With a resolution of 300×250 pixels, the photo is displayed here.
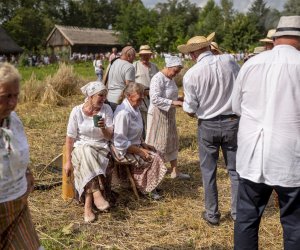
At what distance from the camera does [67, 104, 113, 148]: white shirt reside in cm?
418

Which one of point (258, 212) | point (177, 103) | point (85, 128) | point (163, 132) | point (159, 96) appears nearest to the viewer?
point (258, 212)

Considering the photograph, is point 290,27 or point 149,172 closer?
point 290,27

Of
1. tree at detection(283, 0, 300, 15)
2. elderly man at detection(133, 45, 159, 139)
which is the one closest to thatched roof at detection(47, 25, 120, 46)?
tree at detection(283, 0, 300, 15)

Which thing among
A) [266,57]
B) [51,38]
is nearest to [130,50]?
[266,57]

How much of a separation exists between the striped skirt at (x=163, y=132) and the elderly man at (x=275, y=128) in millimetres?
2546

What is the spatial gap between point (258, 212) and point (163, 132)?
262 centimetres

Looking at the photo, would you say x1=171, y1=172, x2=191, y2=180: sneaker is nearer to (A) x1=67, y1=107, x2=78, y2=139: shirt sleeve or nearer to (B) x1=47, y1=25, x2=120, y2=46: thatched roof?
(A) x1=67, y1=107, x2=78, y2=139: shirt sleeve

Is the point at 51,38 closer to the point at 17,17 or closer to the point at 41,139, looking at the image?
the point at 17,17

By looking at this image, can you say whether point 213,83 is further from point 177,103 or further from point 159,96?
point 159,96

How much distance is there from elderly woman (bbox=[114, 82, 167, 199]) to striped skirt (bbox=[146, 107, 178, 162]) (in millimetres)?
644

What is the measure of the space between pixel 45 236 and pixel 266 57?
8.34ft

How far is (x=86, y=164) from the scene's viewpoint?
4152mm

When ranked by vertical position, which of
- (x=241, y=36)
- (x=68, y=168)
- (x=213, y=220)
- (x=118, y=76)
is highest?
(x=118, y=76)

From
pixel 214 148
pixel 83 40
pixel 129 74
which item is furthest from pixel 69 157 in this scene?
pixel 83 40
